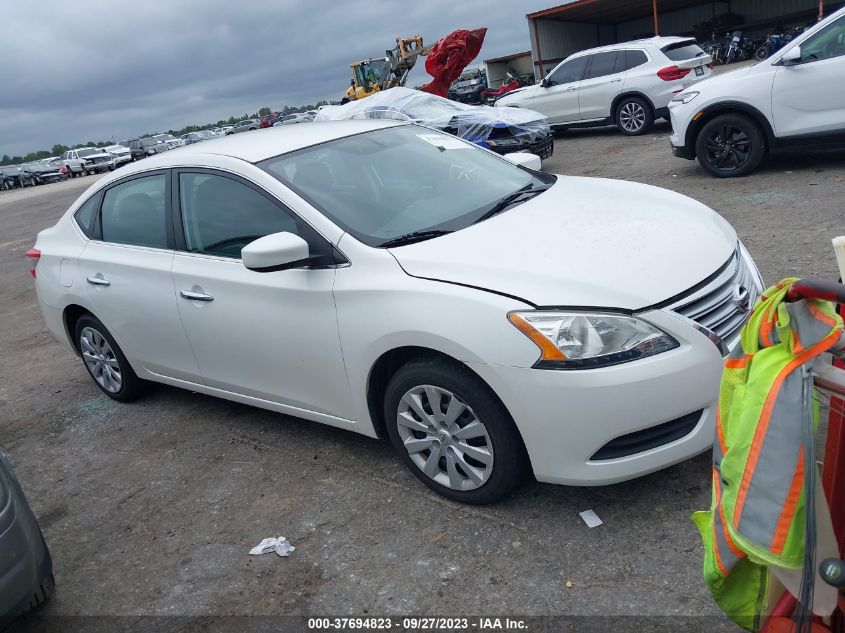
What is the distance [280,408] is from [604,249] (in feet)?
6.14

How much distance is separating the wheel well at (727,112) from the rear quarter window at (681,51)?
5399mm

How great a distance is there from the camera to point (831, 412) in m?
1.63

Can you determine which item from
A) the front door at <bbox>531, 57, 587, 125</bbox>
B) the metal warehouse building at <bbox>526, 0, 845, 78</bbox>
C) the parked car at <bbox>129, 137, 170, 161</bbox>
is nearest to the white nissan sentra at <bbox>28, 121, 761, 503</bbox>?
the front door at <bbox>531, 57, 587, 125</bbox>

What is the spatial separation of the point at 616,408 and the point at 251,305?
1.90m

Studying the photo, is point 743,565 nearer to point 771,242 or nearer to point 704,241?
point 704,241

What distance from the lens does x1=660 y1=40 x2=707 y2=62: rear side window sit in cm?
1309

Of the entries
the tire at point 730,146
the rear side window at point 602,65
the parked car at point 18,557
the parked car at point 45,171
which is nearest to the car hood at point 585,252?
the parked car at point 18,557

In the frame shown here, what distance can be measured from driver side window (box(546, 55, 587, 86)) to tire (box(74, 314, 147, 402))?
1166 centimetres

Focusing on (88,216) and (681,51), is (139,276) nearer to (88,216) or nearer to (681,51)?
(88,216)

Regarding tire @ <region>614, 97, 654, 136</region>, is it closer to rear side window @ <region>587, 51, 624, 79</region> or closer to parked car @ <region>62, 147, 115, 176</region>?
rear side window @ <region>587, 51, 624, 79</region>

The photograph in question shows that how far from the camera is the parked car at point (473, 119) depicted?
10820 mm

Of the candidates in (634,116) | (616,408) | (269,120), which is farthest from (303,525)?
(269,120)

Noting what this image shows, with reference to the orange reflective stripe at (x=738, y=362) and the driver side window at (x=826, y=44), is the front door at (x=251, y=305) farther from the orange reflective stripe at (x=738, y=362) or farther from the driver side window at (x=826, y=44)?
the driver side window at (x=826, y=44)

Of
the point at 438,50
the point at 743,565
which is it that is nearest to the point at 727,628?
the point at 743,565
